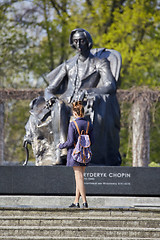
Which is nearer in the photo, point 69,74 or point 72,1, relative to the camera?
point 69,74

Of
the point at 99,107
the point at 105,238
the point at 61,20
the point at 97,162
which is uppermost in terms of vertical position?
the point at 61,20

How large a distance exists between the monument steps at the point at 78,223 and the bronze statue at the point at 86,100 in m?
3.45

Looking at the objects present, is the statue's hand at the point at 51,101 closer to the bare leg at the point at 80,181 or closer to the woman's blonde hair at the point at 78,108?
the woman's blonde hair at the point at 78,108

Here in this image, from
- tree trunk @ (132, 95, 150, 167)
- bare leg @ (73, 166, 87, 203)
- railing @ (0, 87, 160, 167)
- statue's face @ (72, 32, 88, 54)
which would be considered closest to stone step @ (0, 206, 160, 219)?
bare leg @ (73, 166, 87, 203)

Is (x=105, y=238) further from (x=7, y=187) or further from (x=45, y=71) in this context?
(x=45, y=71)

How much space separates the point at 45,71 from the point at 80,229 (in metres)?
16.7

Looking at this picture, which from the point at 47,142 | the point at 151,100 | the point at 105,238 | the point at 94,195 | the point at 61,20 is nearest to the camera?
the point at 105,238

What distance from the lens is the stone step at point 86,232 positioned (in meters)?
7.36

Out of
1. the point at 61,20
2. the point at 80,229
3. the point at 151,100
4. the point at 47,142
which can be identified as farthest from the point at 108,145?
the point at 61,20

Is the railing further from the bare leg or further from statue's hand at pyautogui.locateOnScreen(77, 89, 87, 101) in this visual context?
the bare leg

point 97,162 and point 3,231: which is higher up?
point 97,162

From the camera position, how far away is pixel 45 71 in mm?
23625

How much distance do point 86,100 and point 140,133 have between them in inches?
248

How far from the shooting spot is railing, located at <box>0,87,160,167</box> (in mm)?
16859
